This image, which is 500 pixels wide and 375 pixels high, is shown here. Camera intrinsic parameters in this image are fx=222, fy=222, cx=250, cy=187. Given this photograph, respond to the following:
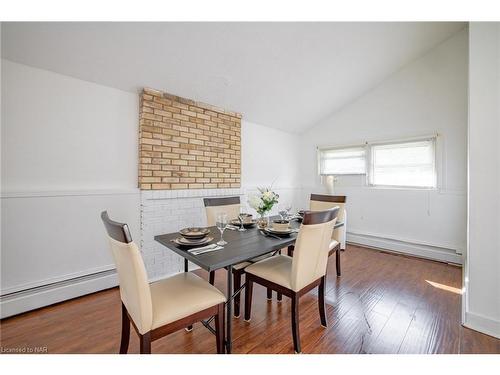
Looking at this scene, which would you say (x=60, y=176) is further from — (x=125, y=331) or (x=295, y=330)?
(x=295, y=330)

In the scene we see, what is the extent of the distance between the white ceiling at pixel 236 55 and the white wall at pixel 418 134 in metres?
0.30

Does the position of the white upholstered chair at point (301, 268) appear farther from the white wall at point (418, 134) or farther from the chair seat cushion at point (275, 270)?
the white wall at point (418, 134)

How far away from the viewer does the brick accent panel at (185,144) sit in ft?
8.47

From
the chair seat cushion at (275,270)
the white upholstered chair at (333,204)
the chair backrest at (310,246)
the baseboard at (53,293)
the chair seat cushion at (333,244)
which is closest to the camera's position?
the chair backrest at (310,246)

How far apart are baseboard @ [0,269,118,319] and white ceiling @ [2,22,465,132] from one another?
202cm

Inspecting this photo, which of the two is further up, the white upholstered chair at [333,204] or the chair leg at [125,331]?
the white upholstered chair at [333,204]

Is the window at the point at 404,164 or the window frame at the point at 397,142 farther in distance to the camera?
the window at the point at 404,164

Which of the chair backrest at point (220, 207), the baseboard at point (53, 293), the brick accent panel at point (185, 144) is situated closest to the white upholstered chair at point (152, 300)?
the chair backrest at point (220, 207)

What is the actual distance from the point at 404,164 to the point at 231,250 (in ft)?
11.7

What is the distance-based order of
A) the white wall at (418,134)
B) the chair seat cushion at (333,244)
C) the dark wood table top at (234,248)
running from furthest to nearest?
the white wall at (418,134) < the chair seat cushion at (333,244) < the dark wood table top at (234,248)

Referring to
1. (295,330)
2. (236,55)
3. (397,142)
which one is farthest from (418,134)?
(295,330)

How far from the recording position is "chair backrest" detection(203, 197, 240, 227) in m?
2.49
